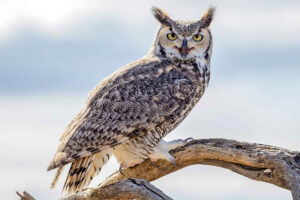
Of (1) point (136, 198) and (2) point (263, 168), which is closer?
(1) point (136, 198)

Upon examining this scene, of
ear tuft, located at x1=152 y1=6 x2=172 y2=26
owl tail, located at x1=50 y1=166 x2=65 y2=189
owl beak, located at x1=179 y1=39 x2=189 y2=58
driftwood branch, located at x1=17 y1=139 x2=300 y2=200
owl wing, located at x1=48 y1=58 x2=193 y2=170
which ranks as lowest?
owl tail, located at x1=50 y1=166 x2=65 y2=189

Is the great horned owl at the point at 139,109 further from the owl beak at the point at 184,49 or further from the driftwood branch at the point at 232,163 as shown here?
the driftwood branch at the point at 232,163

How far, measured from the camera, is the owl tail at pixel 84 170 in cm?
738

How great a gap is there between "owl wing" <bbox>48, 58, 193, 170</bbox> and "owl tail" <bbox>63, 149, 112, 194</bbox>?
20 cm

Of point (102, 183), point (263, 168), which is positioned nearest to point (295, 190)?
point (263, 168)

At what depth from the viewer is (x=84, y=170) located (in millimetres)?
7387

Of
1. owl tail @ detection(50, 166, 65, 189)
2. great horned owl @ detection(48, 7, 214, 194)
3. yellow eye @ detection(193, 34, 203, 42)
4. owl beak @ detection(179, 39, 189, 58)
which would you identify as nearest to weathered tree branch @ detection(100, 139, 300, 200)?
great horned owl @ detection(48, 7, 214, 194)

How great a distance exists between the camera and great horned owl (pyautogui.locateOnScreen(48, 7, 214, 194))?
732 centimetres

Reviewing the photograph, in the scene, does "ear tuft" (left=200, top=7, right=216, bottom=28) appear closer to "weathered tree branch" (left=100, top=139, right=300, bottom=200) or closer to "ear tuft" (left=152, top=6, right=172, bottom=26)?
"ear tuft" (left=152, top=6, right=172, bottom=26)

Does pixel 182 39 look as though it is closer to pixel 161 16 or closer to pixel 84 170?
pixel 161 16

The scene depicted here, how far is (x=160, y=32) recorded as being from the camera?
8352 millimetres

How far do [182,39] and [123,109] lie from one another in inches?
44.7

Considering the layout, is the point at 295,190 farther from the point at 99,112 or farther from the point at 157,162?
the point at 99,112

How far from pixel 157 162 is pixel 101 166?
24.4 inches
